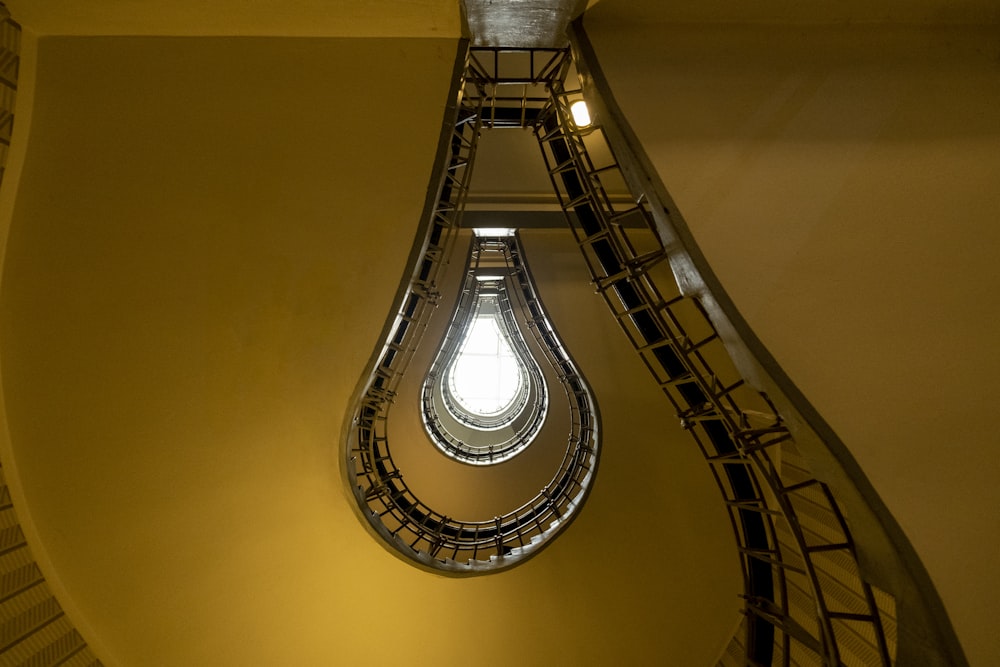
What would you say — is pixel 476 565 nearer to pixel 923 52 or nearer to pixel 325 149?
pixel 325 149

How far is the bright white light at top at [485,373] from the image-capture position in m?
10.9

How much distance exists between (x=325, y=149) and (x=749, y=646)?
4.15 metres

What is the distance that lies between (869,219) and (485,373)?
30.9ft

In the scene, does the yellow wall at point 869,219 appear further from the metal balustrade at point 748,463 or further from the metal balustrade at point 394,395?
the metal balustrade at point 394,395

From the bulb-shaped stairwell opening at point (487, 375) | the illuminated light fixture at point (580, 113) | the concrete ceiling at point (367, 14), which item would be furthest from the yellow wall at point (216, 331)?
the bulb-shaped stairwell opening at point (487, 375)

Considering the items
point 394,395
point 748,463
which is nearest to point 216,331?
point 394,395

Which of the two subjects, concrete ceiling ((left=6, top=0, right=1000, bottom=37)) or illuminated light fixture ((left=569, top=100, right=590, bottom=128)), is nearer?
concrete ceiling ((left=6, top=0, right=1000, bottom=37))

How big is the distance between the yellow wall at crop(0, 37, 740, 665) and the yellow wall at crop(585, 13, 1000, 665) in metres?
1.29

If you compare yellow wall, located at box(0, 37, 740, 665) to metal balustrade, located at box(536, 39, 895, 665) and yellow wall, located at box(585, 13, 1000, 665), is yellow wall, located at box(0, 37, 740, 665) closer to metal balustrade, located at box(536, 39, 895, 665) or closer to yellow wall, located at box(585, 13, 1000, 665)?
metal balustrade, located at box(536, 39, 895, 665)

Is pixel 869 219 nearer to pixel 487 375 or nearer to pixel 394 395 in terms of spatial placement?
pixel 394 395

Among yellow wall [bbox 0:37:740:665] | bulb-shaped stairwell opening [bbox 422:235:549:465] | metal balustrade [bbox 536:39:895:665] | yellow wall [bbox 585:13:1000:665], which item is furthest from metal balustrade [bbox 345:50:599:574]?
yellow wall [bbox 585:13:1000:665]

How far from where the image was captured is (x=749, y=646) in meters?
3.55

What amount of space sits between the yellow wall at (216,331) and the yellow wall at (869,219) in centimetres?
129

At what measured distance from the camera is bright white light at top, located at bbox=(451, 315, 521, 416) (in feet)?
35.8
